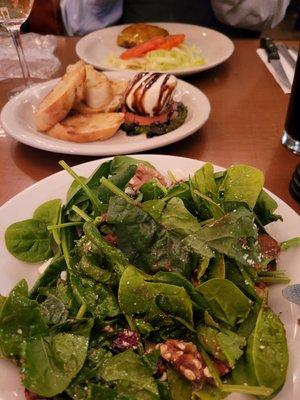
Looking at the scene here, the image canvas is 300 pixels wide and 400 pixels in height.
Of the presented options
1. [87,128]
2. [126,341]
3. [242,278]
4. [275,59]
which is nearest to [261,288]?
[242,278]

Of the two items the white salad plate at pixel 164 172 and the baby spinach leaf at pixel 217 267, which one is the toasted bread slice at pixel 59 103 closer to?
the white salad plate at pixel 164 172

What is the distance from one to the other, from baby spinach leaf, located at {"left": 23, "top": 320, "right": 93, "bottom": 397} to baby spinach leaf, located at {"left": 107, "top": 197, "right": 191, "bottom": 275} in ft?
0.46

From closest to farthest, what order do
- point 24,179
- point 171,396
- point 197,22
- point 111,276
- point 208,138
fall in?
point 171,396 → point 111,276 → point 24,179 → point 208,138 → point 197,22

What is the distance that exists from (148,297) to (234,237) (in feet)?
0.58

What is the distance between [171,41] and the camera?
1.92 meters

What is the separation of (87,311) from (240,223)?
0.30 meters

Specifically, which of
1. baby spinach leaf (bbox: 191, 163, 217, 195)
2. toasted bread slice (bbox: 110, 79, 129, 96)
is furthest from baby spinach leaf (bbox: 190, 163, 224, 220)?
toasted bread slice (bbox: 110, 79, 129, 96)

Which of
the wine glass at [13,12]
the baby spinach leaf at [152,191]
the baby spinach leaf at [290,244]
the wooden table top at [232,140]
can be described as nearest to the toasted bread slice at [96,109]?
the wooden table top at [232,140]

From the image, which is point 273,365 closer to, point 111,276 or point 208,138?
point 111,276

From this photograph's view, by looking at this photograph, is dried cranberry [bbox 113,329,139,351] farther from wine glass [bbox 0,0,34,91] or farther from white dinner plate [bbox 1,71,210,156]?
wine glass [bbox 0,0,34,91]

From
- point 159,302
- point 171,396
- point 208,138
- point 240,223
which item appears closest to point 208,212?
point 240,223

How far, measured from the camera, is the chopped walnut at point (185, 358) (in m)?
0.60

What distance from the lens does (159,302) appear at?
0.67 metres

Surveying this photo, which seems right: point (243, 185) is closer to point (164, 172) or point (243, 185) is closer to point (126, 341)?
point (164, 172)
